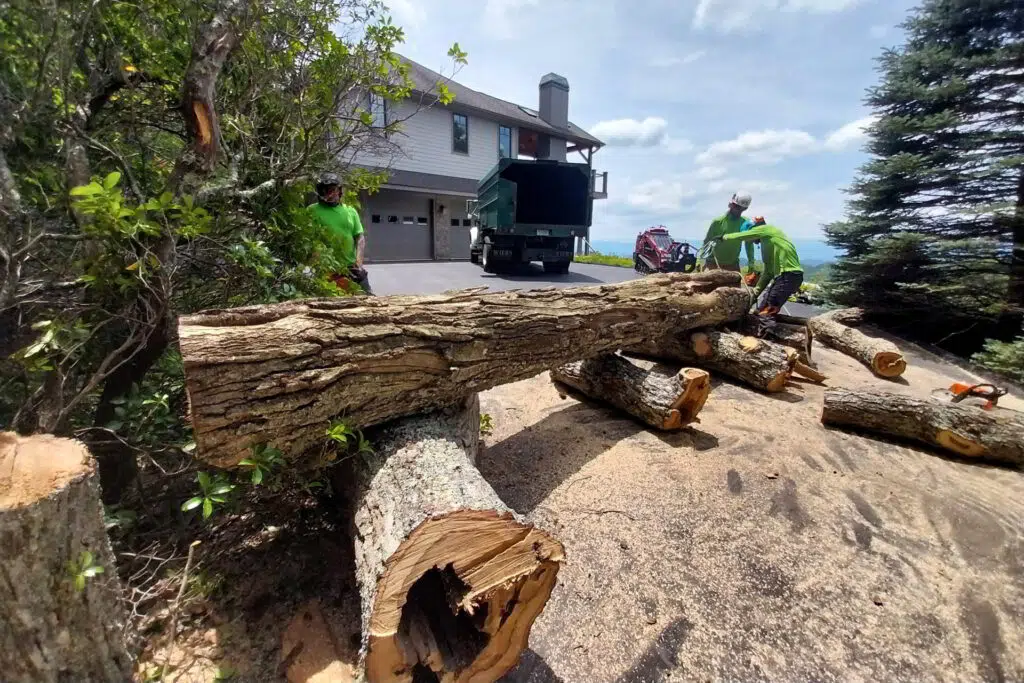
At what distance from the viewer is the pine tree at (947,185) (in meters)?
7.30

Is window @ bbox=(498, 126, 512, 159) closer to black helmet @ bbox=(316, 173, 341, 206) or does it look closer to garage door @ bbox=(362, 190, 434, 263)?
garage door @ bbox=(362, 190, 434, 263)

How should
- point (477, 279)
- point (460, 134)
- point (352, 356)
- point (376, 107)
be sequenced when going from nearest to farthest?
point (352, 356) → point (376, 107) → point (477, 279) → point (460, 134)

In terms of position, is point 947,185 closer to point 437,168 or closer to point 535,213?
point 535,213

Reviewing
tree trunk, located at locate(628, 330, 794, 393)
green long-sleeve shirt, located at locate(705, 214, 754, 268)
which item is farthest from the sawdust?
green long-sleeve shirt, located at locate(705, 214, 754, 268)

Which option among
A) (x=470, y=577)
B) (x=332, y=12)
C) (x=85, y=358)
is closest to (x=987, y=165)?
(x=332, y=12)

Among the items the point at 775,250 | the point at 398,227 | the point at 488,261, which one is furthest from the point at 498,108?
the point at 775,250

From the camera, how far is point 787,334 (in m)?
6.12

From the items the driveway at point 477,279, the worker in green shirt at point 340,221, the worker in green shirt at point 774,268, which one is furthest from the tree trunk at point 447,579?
the driveway at point 477,279

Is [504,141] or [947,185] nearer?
[947,185]

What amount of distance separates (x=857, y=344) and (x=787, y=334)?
1361mm

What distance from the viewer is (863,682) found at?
1.80 m

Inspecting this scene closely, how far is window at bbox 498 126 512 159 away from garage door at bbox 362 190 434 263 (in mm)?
4461

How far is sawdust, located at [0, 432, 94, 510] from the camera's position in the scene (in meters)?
1.35

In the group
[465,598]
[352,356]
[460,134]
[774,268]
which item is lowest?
[465,598]
